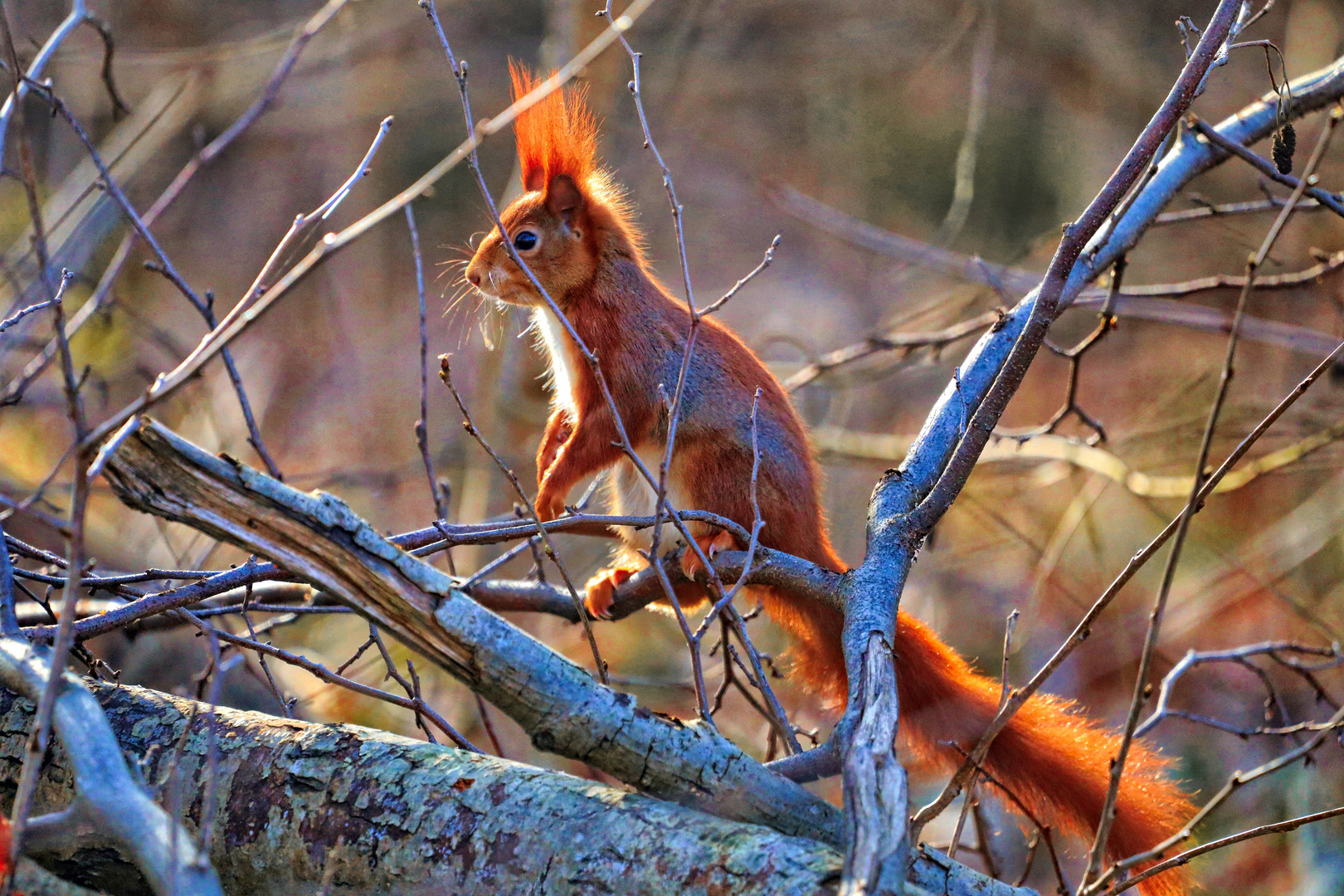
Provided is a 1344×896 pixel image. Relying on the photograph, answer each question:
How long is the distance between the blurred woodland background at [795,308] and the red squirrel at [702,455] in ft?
0.89

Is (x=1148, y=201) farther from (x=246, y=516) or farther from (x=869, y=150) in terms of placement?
(x=869, y=150)

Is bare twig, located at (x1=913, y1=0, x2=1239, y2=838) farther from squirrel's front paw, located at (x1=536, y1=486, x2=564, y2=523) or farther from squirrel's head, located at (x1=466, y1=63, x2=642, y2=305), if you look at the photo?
squirrel's head, located at (x1=466, y1=63, x2=642, y2=305)

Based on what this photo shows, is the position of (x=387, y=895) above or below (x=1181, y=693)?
below

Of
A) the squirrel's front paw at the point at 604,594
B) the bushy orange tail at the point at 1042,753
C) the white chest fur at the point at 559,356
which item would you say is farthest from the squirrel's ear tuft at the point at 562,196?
the bushy orange tail at the point at 1042,753

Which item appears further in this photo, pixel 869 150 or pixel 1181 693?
pixel 869 150


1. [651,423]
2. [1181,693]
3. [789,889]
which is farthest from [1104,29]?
[789,889]

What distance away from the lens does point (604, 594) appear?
228 cm

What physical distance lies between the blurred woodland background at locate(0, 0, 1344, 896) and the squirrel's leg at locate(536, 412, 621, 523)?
0.42 metres

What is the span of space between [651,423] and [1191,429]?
10.1 ft

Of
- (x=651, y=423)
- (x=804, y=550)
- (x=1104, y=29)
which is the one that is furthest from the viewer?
(x=1104, y=29)

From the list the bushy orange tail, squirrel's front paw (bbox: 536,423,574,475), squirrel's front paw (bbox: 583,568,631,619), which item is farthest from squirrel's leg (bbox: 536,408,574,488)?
the bushy orange tail

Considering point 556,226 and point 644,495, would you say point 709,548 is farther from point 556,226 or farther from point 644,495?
point 556,226

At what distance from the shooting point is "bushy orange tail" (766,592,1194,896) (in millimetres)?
1586

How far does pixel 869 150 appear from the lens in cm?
855
